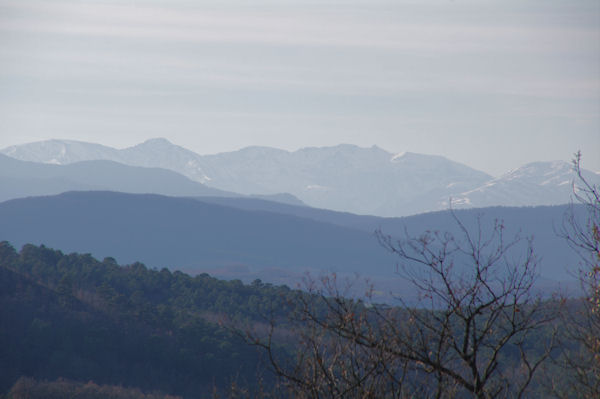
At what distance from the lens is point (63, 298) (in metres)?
65.3

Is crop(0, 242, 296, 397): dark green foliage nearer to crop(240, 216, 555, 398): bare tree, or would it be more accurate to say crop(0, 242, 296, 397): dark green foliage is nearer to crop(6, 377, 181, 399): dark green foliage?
crop(6, 377, 181, 399): dark green foliage

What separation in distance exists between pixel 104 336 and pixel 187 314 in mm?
7549

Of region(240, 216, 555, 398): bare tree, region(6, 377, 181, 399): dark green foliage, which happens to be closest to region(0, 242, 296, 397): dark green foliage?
region(6, 377, 181, 399): dark green foliage

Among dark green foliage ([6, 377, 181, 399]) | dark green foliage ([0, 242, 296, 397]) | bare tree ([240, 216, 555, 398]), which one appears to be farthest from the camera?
dark green foliage ([0, 242, 296, 397])

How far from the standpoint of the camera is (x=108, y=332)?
6241 centimetres

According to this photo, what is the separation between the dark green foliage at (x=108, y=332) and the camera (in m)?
57.2

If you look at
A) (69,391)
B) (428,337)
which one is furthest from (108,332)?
(428,337)

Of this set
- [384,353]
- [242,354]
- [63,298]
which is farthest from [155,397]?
[384,353]

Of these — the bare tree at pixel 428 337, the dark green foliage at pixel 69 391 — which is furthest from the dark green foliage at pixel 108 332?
the bare tree at pixel 428 337

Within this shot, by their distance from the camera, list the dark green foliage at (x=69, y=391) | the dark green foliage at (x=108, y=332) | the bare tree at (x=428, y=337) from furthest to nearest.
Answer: the dark green foliage at (x=108, y=332), the dark green foliage at (x=69, y=391), the bare tree at (x=428, y=337)

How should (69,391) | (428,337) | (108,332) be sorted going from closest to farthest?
(428,337)
(69,391)
(108,332)

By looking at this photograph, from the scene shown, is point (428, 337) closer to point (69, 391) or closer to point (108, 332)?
point (69, 391)

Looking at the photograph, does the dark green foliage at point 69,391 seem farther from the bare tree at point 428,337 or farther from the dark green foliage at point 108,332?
the bare tree at point 428,337

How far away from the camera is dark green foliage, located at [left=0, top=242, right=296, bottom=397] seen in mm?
57219
